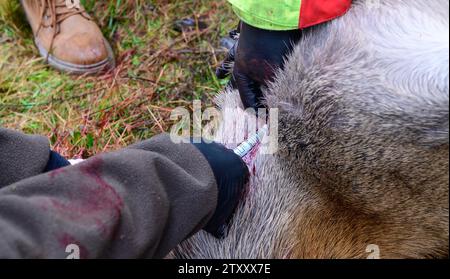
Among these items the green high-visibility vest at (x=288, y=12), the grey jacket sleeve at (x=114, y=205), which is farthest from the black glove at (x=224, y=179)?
the green high-visibility vest at (x=288, y=12)

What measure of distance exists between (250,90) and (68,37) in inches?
58.7

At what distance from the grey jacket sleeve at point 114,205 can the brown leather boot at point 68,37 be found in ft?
4.67

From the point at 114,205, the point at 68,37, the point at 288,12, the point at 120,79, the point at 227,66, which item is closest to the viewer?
the point at 114,205

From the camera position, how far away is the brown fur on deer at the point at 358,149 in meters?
1.20

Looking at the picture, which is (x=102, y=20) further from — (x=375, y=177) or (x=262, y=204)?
(x=375, y=177)

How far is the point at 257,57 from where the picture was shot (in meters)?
1.56

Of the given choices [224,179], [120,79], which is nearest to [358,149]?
[224,179]

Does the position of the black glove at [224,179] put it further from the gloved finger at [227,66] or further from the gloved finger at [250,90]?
the gloved finger at [227,66]

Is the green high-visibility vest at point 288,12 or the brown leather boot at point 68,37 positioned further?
the brown leather boot at point 68,37

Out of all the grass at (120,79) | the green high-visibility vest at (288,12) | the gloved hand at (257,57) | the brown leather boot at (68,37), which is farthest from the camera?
the brown leather boot at (68,37)

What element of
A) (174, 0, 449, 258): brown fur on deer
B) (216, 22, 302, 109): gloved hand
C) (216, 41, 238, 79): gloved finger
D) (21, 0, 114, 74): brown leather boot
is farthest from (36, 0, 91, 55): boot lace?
(174, 0, 449, 258): brown fur on deer

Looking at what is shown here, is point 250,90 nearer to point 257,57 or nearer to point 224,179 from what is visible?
point 257,57
